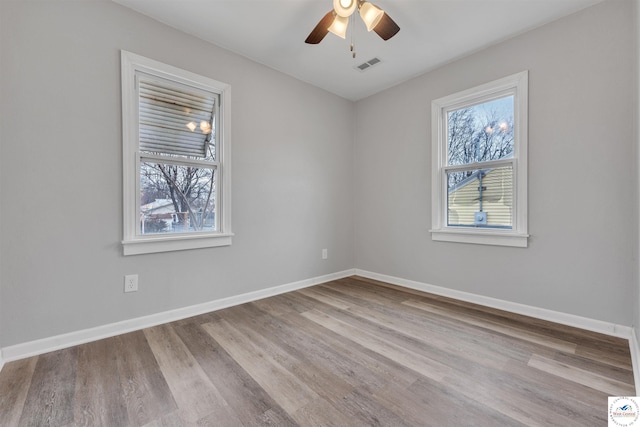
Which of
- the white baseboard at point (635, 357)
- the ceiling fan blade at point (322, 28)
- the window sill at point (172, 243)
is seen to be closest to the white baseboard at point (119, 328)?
the window sill at point (172, 243)

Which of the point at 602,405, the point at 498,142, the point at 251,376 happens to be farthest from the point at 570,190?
the point at 251,376

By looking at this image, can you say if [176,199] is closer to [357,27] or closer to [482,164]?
[357,27]

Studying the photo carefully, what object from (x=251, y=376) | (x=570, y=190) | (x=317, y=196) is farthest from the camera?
(x=317, y=196)

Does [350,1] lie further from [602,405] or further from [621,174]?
[602,405]

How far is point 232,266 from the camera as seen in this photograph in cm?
294

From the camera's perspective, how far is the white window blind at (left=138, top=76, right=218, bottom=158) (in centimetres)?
246

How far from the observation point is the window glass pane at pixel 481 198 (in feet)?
9.11

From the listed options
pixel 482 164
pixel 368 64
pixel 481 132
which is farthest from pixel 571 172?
pixel 368 64

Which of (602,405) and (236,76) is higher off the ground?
(236,76)

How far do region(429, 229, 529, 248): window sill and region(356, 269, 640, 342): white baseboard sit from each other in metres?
0.57

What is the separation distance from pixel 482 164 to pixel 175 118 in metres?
3.12

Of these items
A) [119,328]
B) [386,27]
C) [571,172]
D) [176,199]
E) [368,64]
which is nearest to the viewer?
[386,27]

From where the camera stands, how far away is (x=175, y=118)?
8.66 feet

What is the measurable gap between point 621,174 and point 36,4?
4.45m
